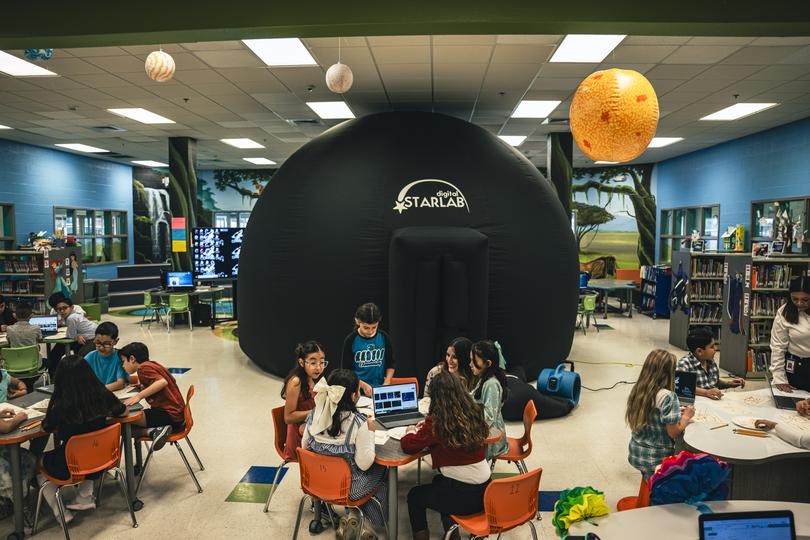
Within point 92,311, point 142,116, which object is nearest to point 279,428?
point 92,311

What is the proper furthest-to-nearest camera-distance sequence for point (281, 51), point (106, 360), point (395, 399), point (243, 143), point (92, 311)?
point (243, 143)
point (92, 311)
point (281, 51)
point (106, 360)
point (395, 399)

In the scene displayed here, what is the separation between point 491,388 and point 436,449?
727mm

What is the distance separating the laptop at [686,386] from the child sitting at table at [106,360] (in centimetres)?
445

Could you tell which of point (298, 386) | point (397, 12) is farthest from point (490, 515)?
point (397, 12)

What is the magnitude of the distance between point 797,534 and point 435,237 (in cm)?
442

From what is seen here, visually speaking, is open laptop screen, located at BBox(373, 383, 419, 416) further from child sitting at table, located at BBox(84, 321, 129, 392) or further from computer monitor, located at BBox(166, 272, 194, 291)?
computer monitor, located at BBox(166, 272, 194, 291)

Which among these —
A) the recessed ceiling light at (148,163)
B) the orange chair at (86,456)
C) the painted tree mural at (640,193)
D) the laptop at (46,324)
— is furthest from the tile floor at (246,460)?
the recessed ceiling light at (148,163)

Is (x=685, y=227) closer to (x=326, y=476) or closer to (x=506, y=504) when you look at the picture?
(x=506, y=504)

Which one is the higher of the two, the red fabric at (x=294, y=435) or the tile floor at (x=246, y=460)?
the red fabric at (x=294, y=435)

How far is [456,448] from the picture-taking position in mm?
3141

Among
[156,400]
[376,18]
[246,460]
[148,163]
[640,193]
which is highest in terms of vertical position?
[148,163]

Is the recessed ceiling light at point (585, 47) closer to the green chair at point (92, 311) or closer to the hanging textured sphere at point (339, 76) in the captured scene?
the hanging textured sphere at point (339, 76)

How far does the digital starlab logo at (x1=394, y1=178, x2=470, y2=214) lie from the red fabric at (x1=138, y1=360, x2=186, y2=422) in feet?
10.9

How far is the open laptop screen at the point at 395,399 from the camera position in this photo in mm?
3865
